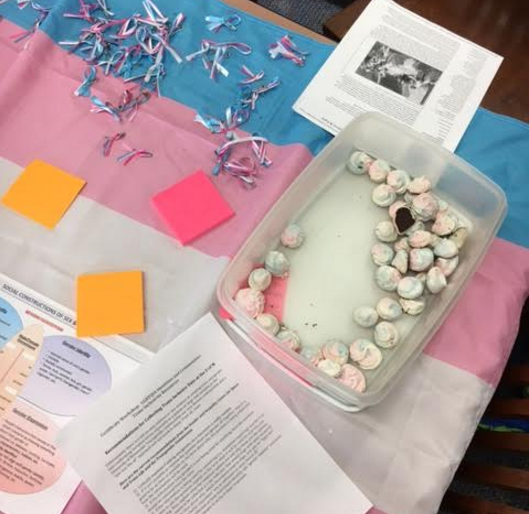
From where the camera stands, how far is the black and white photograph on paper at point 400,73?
2.81ft

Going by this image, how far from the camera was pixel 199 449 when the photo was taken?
2.03 feet

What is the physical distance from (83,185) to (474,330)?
536 millimetres

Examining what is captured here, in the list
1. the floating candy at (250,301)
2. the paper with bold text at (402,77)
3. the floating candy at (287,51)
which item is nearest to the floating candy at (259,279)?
the floating candy at (250,301)

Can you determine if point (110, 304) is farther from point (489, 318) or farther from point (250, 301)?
point (489, 318)

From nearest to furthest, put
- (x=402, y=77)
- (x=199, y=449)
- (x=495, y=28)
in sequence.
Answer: (x=199, y=449), (x=402, y=77), (x=495, y=28)

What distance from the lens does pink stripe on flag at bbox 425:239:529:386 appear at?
2.22 feet

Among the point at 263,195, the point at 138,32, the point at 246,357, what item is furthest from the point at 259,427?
the point at 138,32

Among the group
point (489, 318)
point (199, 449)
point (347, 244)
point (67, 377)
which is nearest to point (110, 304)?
point (67, 377)

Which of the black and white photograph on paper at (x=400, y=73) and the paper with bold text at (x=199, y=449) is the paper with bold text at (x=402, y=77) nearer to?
the black and white photograph on paper at (x=400, y=73)

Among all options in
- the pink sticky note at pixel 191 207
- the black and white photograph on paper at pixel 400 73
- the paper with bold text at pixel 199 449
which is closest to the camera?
the paper with bold text at pixel 199 449

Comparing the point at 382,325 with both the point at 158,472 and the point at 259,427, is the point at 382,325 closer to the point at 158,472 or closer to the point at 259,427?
the point at 259,427

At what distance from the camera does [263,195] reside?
0.77m

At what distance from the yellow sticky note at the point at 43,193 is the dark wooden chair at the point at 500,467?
633 millimetres

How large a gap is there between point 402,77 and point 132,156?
0.42 metres
